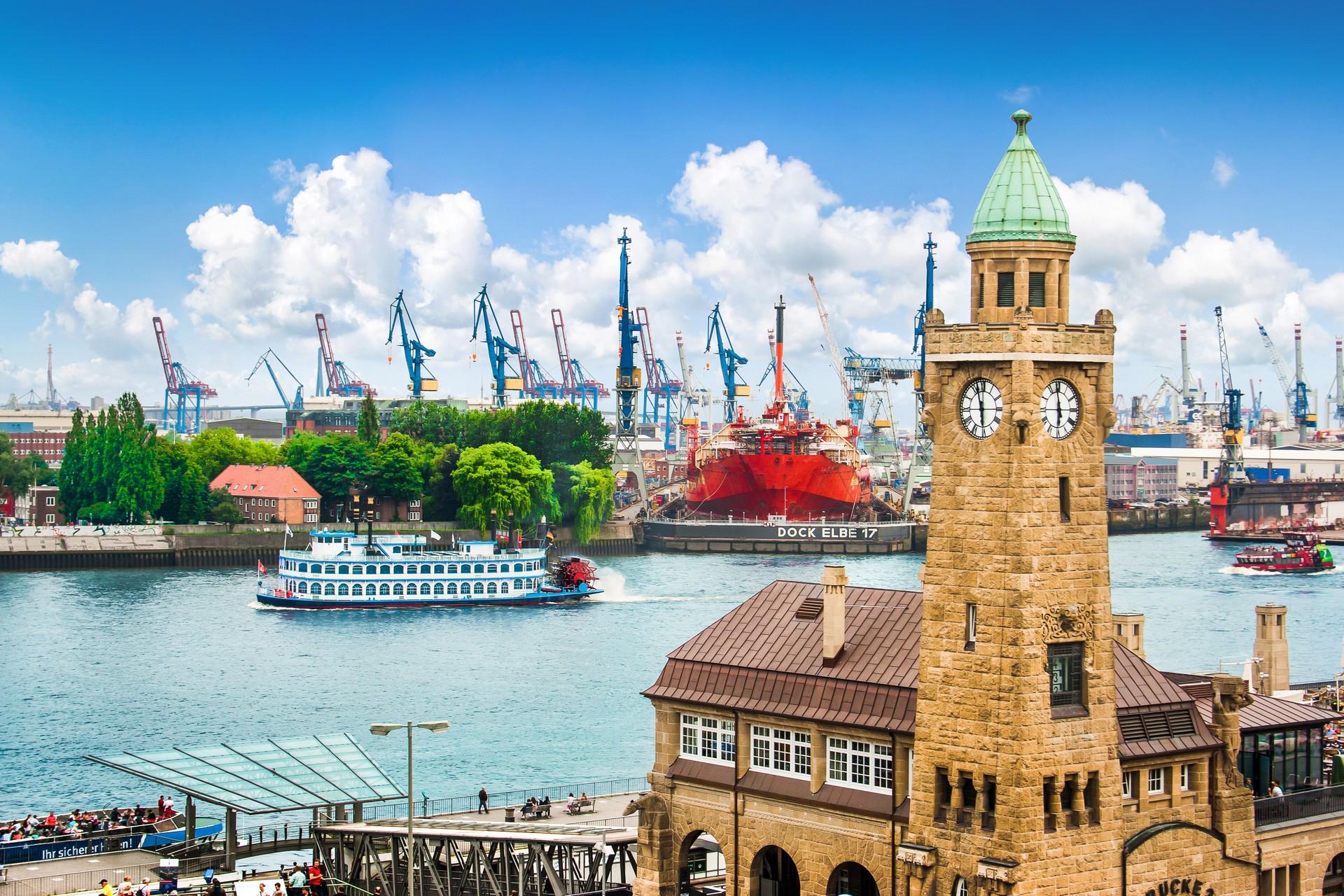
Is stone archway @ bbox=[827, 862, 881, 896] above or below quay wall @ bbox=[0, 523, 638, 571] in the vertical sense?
below

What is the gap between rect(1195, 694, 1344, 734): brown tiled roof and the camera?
127ft

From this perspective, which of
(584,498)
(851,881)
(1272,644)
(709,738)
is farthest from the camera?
(584,498)

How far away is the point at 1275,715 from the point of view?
39.5 m

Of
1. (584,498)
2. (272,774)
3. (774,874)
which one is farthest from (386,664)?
(584,498)

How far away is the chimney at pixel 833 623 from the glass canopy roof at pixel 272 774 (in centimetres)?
1189

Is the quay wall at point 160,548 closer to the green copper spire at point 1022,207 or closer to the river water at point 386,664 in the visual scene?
the river water at point 386,664

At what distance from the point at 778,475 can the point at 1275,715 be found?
458 feet

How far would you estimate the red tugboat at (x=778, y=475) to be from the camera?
179375 mm

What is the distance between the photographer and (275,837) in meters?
44.1

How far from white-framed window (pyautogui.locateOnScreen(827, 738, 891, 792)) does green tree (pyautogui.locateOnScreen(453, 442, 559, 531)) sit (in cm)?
11593

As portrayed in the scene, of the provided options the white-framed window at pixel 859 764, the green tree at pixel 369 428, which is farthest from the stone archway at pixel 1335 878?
the green tree at pixel 369 428

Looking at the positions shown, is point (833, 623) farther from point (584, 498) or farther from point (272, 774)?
point (584, 498)

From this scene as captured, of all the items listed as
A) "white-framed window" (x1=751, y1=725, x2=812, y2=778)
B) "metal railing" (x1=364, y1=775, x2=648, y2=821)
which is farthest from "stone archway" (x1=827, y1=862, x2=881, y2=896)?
"metal railing" (x1=364, y1=775, x2=648, y2=821)

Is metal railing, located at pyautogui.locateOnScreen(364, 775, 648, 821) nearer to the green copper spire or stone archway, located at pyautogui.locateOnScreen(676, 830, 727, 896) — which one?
stone archway, located at pyautogui.locateOnScreen(676, 830, 727, 896)
